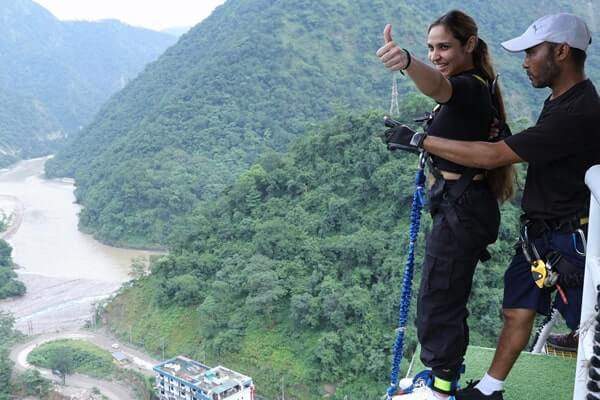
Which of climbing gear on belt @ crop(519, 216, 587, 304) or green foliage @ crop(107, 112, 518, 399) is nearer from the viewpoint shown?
climbing gear on belt @ crop(519, 216, 587, 304)

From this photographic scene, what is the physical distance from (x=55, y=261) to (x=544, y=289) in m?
22.8

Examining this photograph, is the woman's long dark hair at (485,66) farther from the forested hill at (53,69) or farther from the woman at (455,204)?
the forested hill at (53,69)

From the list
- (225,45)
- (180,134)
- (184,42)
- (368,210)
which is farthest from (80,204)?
(368,210)

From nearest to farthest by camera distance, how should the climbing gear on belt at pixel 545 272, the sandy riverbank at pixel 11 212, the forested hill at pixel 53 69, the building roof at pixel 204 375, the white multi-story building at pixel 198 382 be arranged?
1. the climbing gear on belt at pixel 545 272
2. the white multi-story building at pixel 198 382
3. the building roof at pixel 204 375
4. the sandy riverbank at pixel 11 212
5. the forested hill at pixel 53 69

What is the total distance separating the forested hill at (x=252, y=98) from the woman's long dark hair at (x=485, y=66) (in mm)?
22730

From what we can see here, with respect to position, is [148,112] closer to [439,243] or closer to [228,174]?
[228,174]

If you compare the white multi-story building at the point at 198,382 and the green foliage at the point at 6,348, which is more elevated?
the white multi-story building at the point at 198,382

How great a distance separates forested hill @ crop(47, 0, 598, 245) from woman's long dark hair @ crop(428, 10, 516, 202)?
2273cm

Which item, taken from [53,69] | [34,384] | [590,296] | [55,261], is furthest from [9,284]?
[53,69]

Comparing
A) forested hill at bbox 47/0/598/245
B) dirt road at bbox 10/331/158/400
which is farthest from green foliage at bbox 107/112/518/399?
forested hill at bbox 47/0/598/245

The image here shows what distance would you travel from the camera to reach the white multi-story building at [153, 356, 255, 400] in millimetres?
10367

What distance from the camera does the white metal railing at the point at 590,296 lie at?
113 cm

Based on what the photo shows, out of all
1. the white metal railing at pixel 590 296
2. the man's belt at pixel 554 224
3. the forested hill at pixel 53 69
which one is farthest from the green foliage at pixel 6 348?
the forested hill at pixel 53 69

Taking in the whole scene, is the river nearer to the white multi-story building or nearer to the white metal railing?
the white multi-story building
